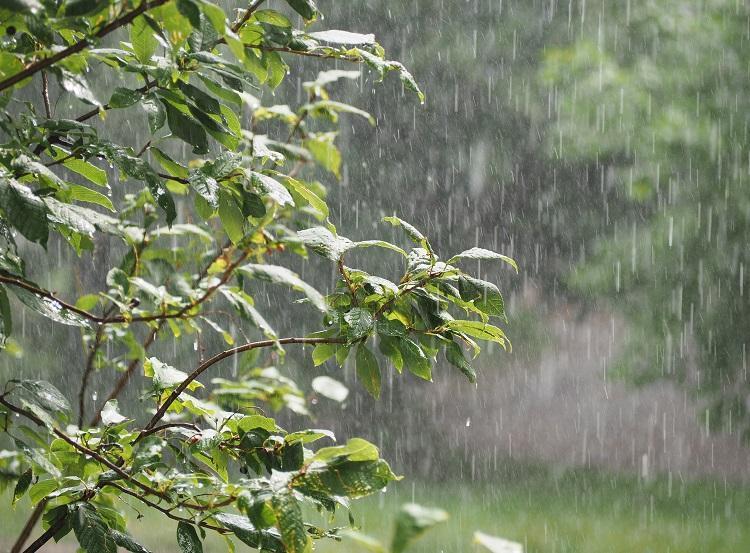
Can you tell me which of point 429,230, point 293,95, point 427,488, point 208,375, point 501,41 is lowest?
point 427,488

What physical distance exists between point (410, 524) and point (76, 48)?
1.80ft

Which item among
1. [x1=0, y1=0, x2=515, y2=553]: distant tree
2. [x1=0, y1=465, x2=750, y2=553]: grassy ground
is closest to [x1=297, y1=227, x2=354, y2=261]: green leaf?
[x1=0, y1=0, x2=515, y2=553]: distant tree

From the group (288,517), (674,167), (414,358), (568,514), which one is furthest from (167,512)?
(568,514)

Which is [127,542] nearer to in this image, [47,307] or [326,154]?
[47,307]

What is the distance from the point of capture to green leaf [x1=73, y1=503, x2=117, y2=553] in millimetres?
920

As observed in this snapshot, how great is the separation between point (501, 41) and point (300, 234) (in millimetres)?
7491

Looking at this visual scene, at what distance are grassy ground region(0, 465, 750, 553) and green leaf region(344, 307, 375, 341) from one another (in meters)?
4.83

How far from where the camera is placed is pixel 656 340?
7191 millimetres

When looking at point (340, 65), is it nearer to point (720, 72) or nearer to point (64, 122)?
point (720, 72)

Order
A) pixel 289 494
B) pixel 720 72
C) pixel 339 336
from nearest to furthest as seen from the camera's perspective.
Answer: pixel 289 494, pixel 339 336, pixel 720 72

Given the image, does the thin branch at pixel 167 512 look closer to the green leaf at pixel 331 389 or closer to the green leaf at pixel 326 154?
the green leaf at pixel 331 389

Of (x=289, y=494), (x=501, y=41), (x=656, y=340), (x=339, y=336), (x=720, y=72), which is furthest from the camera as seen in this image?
(x=501, y=41)

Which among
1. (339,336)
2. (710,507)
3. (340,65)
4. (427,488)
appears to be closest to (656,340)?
(710,507)

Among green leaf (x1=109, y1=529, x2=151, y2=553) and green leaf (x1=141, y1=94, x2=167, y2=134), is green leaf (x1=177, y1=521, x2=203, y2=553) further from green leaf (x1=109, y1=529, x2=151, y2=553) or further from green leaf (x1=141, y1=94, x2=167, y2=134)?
green leaf (x1=141, y1=94, x2=167, y2=134)
